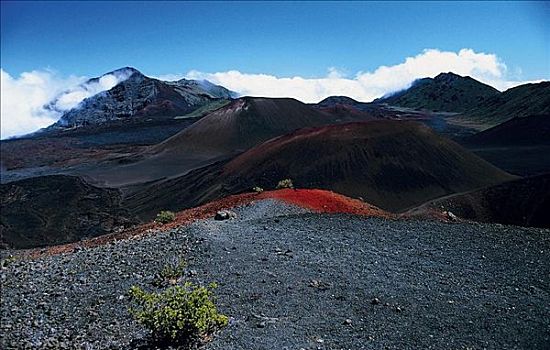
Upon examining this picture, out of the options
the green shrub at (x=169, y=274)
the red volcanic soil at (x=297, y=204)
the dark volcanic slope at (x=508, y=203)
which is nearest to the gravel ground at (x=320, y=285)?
the green shrub at (x=169, y=274)

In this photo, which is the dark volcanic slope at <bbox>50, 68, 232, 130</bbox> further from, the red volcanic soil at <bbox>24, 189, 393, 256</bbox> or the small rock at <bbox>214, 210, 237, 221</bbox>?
the small rock at <bbox>214, 210, 237, 221</bbox>

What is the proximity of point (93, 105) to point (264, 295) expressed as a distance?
183m

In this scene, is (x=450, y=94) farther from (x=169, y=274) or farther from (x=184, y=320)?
(x=184, y=320)

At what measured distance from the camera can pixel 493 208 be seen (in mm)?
25172

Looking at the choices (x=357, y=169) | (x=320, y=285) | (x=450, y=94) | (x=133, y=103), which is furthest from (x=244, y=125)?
(x=450, y=94)

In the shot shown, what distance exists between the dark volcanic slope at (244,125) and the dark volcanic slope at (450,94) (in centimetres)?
7986

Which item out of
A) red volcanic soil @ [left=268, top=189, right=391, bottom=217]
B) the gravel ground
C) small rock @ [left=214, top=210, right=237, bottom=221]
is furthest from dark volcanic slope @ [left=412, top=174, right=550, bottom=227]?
the gravel ground

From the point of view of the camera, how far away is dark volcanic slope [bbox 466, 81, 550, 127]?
297 ft

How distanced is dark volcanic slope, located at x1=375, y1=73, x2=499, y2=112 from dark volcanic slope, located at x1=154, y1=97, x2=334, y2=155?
79862mm

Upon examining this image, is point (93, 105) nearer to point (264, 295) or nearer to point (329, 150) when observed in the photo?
point (329, 150)

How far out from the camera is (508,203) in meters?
25.2

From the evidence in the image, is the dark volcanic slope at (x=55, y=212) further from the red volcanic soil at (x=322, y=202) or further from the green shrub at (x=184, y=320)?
the green shrub at (x=184, y=320)

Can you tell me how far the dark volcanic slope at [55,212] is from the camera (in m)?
37.1

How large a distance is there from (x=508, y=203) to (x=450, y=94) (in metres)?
158
